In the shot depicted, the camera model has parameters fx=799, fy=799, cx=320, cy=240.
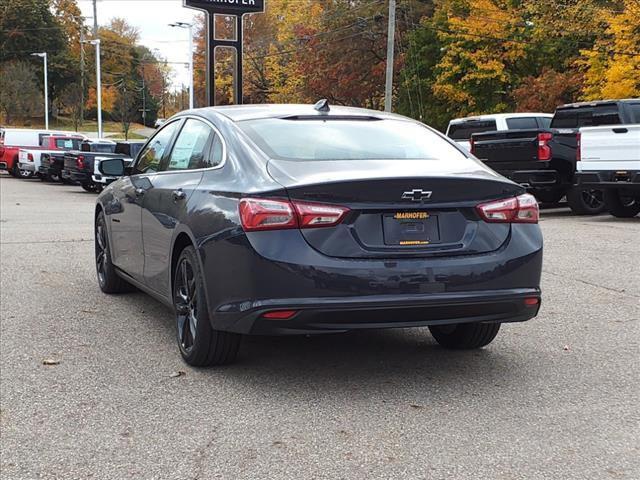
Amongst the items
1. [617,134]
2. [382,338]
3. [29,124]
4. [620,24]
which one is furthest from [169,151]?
[29,124]

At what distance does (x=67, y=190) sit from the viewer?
79.7 ft

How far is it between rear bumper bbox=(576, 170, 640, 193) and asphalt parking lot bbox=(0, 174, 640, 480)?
6438mm

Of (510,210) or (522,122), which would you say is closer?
(510,210)

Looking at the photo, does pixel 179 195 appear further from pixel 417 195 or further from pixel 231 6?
pixel 231 6

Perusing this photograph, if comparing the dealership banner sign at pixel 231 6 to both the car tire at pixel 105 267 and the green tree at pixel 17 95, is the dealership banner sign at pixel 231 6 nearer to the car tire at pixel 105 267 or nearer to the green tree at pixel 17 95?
the car tire at pixel 105 267

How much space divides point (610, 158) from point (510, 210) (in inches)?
369

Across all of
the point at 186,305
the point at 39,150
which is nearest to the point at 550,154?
the point at 186,305

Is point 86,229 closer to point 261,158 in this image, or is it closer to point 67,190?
point 261,158

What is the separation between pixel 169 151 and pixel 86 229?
283 inches

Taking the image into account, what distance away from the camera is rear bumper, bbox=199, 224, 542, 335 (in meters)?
4.13

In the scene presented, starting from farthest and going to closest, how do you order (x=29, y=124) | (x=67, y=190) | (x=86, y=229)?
1. (x=29, y=124)
2. (x=67, y=190)
3. (x=86, y=229)

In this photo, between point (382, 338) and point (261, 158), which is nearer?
point (261, 158)

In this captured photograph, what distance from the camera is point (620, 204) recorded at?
14195 mm

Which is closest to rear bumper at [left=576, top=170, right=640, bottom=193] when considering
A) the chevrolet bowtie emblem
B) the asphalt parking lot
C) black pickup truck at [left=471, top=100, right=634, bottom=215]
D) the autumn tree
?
black pickup truck at [left=471, top=100, right=634, bottom=215]
